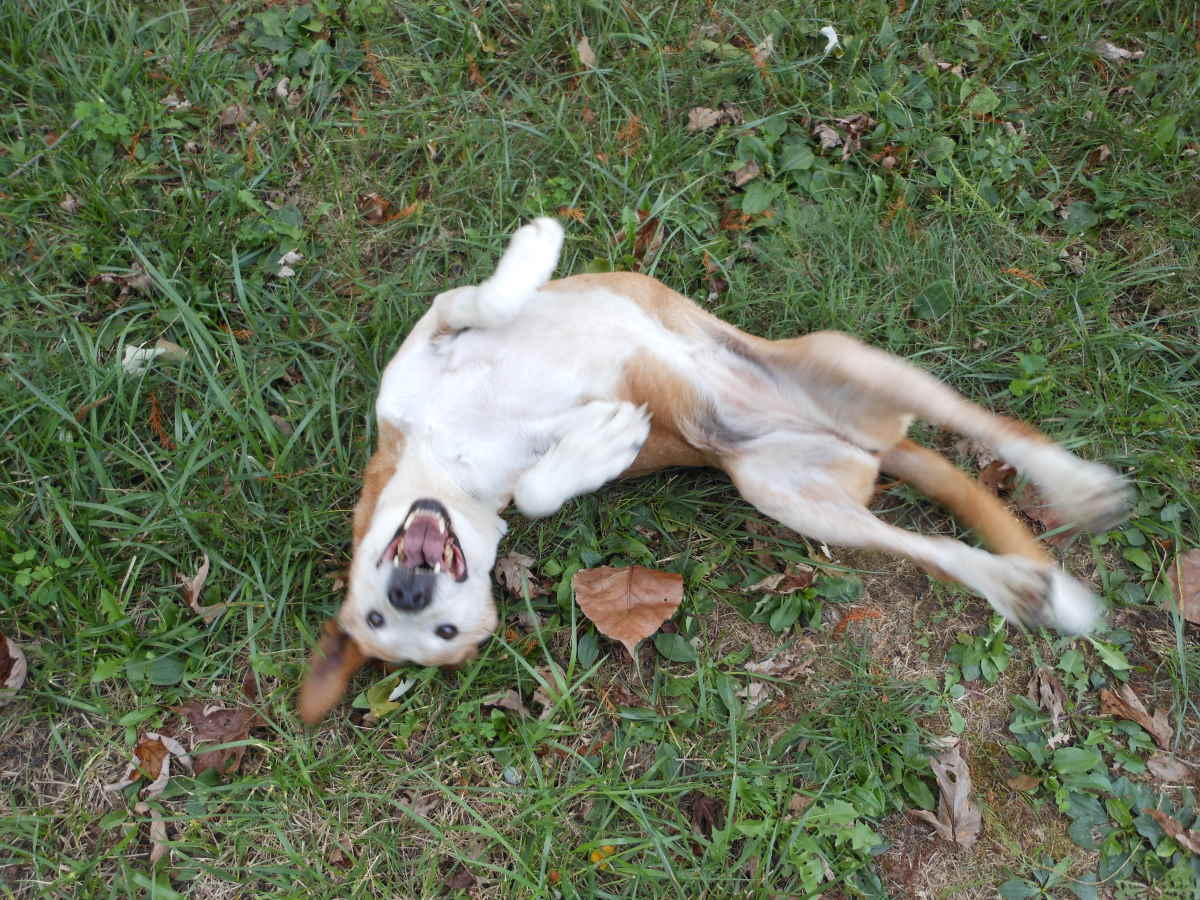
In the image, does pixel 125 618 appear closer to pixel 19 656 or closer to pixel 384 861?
pixel 19 656

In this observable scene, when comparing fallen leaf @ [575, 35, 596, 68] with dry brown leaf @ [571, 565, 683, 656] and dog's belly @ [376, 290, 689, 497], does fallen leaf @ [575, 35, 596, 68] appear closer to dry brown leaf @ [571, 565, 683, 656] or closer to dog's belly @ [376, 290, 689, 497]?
dog's belly @ [376, 290, 689, 497]

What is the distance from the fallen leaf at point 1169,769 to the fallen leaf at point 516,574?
8.22ft

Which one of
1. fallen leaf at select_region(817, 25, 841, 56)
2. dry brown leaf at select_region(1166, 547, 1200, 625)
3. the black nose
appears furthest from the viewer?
fallen leaf at select_region(817, 25, 841, 56)

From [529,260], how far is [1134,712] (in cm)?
298

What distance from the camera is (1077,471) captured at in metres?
3.04

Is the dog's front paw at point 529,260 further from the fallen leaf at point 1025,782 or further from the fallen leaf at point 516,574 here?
the fallen leaf at point 1025,782

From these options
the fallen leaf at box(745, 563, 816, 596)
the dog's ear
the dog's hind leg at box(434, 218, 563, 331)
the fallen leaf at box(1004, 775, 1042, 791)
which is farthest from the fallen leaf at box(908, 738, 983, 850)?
the dog's hind leg at box(434, 218, 563, 331)

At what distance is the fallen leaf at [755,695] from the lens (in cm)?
335

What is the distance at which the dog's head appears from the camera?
9.15 feet

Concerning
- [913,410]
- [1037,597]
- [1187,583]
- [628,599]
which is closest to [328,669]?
[628,599]

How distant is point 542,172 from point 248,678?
257 centimetres

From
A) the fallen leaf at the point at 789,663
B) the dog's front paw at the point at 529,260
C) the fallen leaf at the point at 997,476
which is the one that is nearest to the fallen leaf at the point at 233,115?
the dog's front paw at the point at 529,260

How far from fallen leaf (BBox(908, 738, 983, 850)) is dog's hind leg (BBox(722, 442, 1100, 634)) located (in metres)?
0.70

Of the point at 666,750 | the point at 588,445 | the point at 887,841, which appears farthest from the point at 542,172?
the point at 887,841
